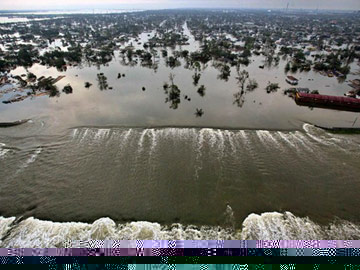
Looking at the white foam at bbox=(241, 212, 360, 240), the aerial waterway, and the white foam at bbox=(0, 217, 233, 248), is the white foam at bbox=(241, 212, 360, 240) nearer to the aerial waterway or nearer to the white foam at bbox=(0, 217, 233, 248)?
the aerial waterway

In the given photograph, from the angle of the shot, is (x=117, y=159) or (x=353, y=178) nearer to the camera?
(x=353, y=178)

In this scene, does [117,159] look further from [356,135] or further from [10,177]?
[356,135]

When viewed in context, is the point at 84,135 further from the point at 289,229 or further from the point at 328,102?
the point at 328,102

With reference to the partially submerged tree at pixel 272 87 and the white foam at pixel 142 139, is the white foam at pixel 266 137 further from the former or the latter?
the partially submerged tree at pixel 272 87

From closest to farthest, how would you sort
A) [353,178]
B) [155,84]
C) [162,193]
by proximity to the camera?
[162,193] < [353,178] < [155,84]

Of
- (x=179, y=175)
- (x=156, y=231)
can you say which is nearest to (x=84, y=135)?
(x=179, y=175)

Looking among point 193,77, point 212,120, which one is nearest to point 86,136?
point 212,120

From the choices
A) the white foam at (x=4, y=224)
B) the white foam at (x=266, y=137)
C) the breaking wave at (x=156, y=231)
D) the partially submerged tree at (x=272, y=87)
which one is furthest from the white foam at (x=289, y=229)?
the partially submerged tree at (x=272, y=87)

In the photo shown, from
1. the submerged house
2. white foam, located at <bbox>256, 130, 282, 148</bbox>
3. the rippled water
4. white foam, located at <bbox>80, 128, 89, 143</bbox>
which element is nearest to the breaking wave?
the rippled water
